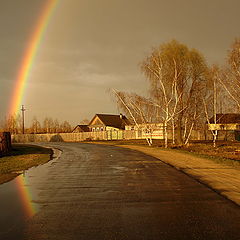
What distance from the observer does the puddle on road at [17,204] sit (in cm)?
604

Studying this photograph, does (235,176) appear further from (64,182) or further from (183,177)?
(64,182)

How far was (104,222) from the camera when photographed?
20.5 ft

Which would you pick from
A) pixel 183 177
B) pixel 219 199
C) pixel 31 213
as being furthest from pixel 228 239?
pixel 183 177

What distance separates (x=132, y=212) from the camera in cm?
701

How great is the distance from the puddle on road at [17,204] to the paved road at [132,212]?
19 centimetres

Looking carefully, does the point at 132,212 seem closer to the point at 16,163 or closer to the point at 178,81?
the point at 16,163

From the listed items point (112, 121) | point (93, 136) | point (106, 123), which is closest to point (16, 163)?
point (93, 136)

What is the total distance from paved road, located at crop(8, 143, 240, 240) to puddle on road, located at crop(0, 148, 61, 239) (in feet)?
0.64

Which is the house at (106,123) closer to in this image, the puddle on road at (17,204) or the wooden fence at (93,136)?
the wooden fence at (93,136)

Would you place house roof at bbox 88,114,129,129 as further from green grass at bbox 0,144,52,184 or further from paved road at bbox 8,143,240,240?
paved road at bbox 8,143,240,240

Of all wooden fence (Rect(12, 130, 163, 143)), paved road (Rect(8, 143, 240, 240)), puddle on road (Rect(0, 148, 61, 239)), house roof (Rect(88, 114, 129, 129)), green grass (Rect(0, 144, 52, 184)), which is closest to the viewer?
paved road (Rect(8, 143, 240, 240))

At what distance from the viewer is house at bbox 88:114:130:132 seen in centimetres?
8394

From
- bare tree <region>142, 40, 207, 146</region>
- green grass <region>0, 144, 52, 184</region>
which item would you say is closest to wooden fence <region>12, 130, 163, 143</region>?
bare tree <region>142, 40, 207, 146</region>

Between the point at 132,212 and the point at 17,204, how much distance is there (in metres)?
3.04
